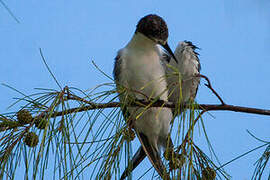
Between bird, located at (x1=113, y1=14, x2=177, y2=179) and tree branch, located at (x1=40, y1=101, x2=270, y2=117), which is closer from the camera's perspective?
tree branch, located at (x1=40, y1=101, x2=270, y2=117)

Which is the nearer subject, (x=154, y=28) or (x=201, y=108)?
(x=201, y=108)

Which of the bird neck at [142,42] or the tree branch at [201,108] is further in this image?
the bird neck at [142,42]

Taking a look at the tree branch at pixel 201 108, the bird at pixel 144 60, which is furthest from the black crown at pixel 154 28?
the tree branch at pixel 201 108

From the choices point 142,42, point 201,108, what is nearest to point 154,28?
point 142,42

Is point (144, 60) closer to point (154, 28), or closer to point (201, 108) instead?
point (154, 28)

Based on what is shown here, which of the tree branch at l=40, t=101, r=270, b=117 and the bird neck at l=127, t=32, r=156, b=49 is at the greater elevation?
the bird neck at l=127, t=32, r=156, b=49

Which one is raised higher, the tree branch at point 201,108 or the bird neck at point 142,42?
the bird neck at point 142,42

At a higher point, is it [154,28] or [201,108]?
[154,28]

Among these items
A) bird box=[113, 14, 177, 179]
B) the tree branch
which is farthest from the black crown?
the tree branch

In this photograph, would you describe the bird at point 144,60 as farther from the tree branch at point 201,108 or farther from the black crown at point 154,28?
the tree branch at point 201,108

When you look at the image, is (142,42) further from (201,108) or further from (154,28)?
(201,108)

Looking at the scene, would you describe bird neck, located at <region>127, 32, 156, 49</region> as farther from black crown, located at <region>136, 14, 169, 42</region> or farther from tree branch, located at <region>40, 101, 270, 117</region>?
tree branch, located at <region>40, 101, 270, 117</region>

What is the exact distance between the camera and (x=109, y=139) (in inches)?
37.4

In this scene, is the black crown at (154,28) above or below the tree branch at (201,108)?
above
